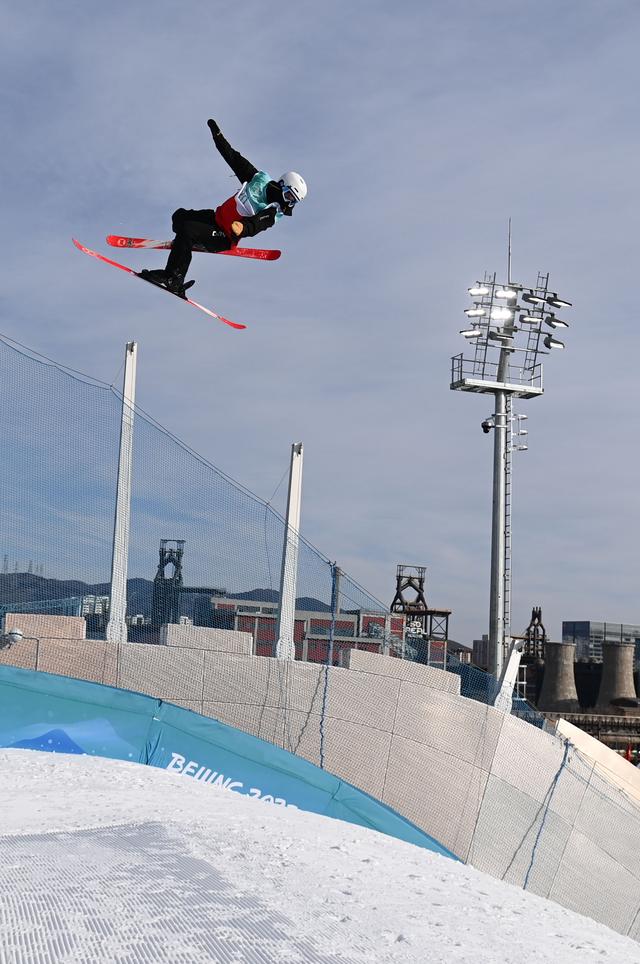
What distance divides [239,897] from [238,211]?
26.3 feet

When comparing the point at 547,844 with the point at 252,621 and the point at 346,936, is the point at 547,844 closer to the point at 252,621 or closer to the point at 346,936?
the point at 252,621

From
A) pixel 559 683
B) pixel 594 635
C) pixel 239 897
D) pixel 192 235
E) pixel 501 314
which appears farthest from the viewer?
pixel 594 635

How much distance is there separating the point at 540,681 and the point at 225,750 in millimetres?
53854

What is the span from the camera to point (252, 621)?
40.0 ft

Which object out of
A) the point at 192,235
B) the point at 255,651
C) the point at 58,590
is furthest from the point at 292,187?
the point at 255,651

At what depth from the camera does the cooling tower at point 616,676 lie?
5866 centimetres

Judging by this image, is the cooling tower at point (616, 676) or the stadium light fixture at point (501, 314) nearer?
the stadium light fixture at point (501, 314)

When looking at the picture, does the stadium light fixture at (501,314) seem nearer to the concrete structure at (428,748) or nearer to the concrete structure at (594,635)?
the concrete structure at (428,748)

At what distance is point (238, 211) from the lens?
10.4 metres

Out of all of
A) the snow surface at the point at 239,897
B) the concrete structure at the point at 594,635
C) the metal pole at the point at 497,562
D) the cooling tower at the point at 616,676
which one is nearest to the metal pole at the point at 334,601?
the snow surface at the point at 239,897

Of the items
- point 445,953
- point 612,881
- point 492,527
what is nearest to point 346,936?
point 445,953

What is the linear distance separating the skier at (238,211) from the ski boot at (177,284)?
200mm

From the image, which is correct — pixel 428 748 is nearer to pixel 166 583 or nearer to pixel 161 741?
pixel 166 583

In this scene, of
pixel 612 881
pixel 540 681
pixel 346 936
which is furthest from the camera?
pixel 540 681
